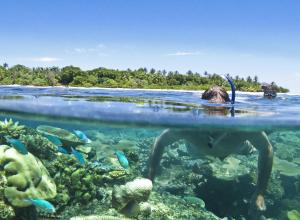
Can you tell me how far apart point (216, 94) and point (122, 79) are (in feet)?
82.9

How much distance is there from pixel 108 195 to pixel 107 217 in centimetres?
133

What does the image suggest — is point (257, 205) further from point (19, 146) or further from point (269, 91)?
point (269, 91)

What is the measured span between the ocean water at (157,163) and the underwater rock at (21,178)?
0.06ft

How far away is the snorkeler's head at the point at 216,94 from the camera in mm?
11914

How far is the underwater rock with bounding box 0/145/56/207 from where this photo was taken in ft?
27.4

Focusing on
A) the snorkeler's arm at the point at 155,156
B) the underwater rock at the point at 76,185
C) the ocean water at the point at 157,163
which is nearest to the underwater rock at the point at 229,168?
the ocean water at the point at 157,163

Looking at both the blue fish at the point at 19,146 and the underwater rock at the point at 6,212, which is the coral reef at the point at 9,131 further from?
the underwater rock at the point at 6,212

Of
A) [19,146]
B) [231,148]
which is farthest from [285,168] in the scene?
[19,146]

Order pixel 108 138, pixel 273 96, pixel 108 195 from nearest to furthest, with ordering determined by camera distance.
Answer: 1. pixel 108 195
2. pixel 108 138
3. pixel 273 96

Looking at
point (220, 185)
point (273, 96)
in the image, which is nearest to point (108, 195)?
point (220, 185)

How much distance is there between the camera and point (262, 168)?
34.6 ft

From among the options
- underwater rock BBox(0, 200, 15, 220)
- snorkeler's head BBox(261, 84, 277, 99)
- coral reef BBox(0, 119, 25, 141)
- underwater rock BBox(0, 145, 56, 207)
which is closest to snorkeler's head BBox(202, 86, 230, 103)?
snorkeler's head BBox(261, 84, 277, 99)

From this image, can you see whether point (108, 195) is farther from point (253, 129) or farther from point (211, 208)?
point (253, 129)

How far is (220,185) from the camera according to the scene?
1071cm
